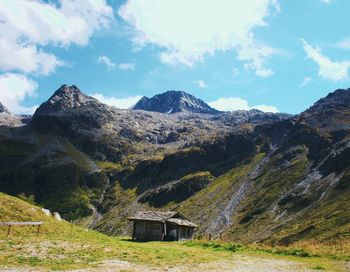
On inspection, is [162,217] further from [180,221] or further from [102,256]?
[102,256]

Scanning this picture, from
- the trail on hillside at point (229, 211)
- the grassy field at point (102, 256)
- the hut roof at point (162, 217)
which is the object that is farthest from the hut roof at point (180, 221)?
the trail on hillside at point (229, 211)

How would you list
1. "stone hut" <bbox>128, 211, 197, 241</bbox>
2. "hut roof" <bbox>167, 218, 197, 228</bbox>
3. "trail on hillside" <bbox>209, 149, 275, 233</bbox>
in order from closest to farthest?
"stone hut" <bbox>128, 211, 197, 241</bbox>
"hut roof" <bbox>167, 218, 197, 228</bbox>
"trail on hillside" <bbox>209, 149, 275, 233</bbox>

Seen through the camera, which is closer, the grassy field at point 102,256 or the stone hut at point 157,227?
the grassy field at point 102,256

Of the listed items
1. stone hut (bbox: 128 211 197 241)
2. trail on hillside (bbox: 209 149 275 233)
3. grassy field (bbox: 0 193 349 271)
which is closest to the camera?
grassy field (bbox: 0 193 349 271)

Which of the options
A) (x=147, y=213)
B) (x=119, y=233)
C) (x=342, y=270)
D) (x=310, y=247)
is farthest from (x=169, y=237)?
(x=119, y=233)

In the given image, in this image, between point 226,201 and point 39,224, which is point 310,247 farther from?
point 226,201

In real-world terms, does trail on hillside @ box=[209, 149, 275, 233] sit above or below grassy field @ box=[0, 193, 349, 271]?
above

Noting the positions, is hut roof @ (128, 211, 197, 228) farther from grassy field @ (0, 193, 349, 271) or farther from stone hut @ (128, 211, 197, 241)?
grassy field @ (0, 193, 349, 271)

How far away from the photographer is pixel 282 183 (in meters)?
182

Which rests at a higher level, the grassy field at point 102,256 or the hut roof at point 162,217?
the hut roof at point 162,217

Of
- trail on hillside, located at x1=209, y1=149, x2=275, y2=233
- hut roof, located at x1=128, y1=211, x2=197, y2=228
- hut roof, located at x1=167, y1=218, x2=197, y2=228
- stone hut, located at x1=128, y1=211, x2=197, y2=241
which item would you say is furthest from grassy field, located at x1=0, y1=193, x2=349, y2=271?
trail on hillside, located at x1=209, y1=149, x2=275, y2=233

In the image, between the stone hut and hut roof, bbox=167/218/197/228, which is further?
hut roof, bbox=167/218/197/228

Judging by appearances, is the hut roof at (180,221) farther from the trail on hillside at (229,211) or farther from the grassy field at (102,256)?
the trail on hillside at (229,211)

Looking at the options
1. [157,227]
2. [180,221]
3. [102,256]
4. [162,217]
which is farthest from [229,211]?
[102,256]
